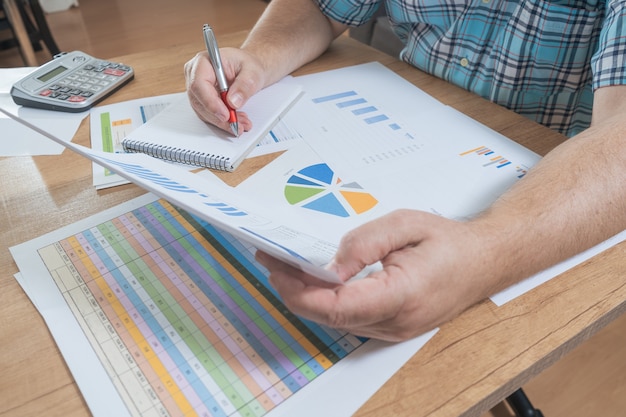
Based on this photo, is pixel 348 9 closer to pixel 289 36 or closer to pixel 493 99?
pixel 289 36

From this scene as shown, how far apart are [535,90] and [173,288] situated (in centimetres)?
70

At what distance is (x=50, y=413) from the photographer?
392mm

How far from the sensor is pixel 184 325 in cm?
45

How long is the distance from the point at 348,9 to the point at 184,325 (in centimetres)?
75

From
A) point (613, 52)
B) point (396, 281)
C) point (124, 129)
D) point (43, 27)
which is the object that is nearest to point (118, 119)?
point (124, 129)

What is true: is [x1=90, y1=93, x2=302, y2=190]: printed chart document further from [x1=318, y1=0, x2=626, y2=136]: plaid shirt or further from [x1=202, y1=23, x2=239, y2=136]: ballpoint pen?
[x1=318, y1=0, x2=626, y2=136]: plaid shirt

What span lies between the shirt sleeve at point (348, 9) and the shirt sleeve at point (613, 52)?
1.47ft

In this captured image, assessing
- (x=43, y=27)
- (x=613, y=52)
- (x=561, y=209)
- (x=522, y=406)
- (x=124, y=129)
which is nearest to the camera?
(x=561, y=209)

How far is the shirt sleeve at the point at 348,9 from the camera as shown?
959mm

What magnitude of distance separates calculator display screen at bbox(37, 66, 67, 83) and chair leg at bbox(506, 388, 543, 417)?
113 centimetres

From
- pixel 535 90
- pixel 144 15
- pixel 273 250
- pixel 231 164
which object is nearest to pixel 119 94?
pixel 231 164

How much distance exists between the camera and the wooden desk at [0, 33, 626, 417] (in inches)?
15.8

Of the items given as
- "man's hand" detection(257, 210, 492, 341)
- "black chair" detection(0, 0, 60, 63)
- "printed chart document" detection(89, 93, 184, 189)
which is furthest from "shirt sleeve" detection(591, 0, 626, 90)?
"black chair" detection(0, 0, 60, 63)

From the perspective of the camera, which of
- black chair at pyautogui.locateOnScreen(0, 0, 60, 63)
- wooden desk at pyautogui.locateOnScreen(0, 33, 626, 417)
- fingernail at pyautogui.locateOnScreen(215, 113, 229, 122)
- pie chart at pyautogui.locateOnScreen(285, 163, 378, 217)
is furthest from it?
black chair at pyautogui.locateOnScreen(0, 0, 60, 63)
